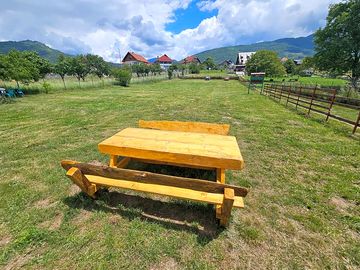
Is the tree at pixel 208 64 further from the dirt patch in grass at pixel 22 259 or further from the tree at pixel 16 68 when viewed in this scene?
the dirt patch in grass at pixel 22 259

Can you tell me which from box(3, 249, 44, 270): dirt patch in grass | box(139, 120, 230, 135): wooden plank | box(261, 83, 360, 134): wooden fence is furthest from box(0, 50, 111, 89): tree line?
box(261, 83, 360, 134): wooden fence

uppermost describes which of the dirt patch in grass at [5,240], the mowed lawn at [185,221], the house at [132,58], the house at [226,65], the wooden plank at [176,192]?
the house at [132,58]

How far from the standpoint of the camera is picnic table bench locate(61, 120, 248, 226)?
5.98ft

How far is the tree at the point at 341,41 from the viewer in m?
21.5

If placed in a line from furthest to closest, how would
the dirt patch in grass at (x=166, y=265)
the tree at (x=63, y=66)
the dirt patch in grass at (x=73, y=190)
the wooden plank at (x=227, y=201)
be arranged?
the tree at (x=63, y=66)
the dirt patch in grass at (x=73, y=190)
the dirt patch in grass at (x=166, y=265)
the wooden plank at (x=227, y=201)

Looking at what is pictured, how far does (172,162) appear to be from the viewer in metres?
2.74

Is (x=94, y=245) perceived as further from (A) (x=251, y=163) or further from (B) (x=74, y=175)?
(A) (x=251, y=163)

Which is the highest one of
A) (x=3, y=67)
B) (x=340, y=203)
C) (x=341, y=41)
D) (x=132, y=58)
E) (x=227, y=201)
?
(x=132, y=58)

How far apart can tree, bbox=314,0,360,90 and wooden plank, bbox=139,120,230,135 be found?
25816mm

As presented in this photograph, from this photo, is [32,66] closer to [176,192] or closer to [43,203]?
[43,203]

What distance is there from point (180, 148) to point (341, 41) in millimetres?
30019

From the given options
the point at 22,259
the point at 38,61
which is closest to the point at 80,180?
the point at 22,259

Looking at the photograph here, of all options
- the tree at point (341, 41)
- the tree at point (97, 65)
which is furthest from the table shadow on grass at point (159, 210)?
the tree at point (97, 65)

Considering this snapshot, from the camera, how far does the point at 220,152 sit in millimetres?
2479
